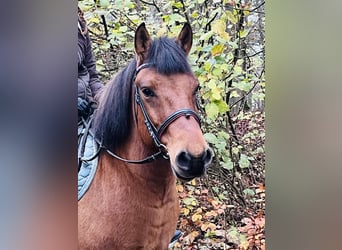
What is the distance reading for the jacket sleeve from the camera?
1.36 metres

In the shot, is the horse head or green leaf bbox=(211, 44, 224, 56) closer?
the horse head

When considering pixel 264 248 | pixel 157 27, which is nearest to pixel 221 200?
pixel 264 248

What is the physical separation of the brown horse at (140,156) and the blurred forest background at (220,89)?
0.04 meters

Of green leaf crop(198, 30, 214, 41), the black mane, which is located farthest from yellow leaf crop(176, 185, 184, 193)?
green leaf crop(198, 30, 214, 41)

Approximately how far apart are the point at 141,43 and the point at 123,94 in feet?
0.56

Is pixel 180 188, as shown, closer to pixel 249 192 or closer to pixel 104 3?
pixel 249 192

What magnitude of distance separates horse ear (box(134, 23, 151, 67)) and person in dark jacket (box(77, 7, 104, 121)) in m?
0.15

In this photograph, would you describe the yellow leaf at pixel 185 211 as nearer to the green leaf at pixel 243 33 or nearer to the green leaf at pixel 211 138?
the green leaf at pixel 211 138

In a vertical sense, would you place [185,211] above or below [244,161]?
below

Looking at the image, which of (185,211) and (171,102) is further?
(185,211)

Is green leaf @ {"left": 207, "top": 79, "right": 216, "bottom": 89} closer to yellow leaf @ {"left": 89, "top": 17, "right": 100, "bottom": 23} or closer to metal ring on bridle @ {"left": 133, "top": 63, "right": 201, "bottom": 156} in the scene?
metal ring on bridle @ {"left": 133, "top": 63, "right": 201, "bottom": 156}

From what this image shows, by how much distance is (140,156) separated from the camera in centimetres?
137

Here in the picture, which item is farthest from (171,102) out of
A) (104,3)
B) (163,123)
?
(104,3)

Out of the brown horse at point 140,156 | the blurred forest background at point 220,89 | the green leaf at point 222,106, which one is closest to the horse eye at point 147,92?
the brown horse at point 140,156
